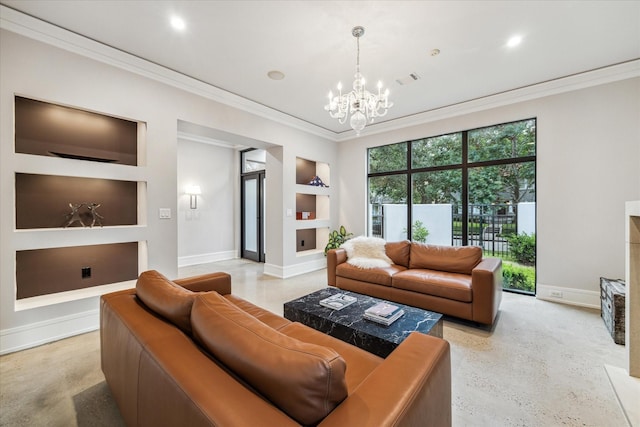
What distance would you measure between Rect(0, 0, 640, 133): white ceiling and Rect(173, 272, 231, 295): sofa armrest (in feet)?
7.85

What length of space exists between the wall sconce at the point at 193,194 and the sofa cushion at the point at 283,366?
542cm

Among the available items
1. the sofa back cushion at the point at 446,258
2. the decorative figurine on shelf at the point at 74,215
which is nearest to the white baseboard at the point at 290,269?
the sofa back cushion at the point at 446,258

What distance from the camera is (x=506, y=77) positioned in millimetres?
3520

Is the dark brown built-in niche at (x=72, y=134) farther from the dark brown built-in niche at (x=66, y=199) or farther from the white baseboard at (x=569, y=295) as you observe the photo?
the white baseboard at (x=569, y=295)

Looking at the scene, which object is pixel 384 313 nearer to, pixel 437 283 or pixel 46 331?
pixel 437 283

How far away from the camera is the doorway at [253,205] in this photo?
654cm

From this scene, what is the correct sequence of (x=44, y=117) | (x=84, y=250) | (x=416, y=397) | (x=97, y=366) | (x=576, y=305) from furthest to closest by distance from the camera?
1. (x=576, y=305)
2. (x=84, y=250)
3. (x=44, y=117)
4. (x=97, y=366)
5. (x=416, y=397)

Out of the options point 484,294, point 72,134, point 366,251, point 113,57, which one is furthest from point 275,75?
point 484,294

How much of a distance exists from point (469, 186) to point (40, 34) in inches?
223

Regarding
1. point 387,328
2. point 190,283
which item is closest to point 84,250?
point 190,283

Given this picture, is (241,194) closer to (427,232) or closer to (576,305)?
(427,232)

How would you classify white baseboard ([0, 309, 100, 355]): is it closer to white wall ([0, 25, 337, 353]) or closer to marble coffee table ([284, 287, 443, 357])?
white wall ([0, 25, 337, 353])

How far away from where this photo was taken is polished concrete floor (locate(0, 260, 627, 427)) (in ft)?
5.50

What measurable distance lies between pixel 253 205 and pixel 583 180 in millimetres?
6134
